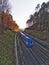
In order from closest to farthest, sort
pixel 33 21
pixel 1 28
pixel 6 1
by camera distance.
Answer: pixel 1 28
pixel 6 1
pixel 33 21

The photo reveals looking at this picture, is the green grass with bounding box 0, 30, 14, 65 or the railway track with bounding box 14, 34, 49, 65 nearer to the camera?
the railway track with bounding box 14, 34, 49, 65

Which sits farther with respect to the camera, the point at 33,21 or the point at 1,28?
the point at 33,21

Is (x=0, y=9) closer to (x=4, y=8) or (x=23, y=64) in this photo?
(x=4, y=8)

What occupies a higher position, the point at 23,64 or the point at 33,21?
the point at 33,21

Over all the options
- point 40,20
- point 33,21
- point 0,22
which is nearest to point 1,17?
point 0,22

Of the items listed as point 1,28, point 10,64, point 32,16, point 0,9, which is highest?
point 32,16

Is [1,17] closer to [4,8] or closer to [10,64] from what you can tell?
[4,8]

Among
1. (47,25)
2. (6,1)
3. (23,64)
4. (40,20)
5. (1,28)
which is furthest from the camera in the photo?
(40,20)

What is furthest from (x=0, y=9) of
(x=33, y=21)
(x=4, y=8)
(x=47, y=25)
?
(x=33, y=21)

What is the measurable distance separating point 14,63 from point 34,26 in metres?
85.2

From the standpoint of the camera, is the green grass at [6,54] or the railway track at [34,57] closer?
the railway track at [34,57]

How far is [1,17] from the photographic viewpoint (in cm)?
6384

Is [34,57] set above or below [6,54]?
below

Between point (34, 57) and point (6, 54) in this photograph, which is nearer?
point (34, 57)
